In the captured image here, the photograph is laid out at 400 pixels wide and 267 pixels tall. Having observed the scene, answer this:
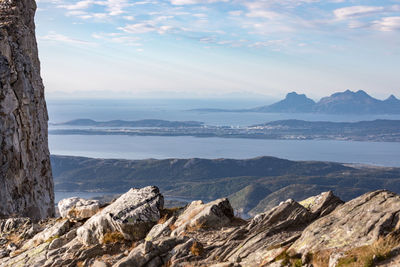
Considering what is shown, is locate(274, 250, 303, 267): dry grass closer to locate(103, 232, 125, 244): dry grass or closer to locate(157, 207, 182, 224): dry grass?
locate(157, 207, 182, 224): dry grass

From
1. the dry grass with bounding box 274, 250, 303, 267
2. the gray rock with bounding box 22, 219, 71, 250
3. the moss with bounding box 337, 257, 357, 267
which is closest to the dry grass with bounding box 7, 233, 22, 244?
the gray rock with bounding box 22, 219, 71, 250

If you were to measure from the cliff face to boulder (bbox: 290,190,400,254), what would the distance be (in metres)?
24.2

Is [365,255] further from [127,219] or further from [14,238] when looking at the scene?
[14,238]

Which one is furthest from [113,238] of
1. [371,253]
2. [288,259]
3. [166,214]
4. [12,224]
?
[371,253]

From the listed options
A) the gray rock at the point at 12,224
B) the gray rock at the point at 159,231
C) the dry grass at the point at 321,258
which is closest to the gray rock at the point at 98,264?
the gray rock at the point at 159,231

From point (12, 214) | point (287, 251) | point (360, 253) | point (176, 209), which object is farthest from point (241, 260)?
point (12, 214)

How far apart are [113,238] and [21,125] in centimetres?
1977

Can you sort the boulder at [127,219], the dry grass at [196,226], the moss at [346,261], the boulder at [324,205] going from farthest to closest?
1. the boulder at [127,219]
2. the dry grass at [196,226]
3. the boulder at [324,205]
4. the moss at [346,261]

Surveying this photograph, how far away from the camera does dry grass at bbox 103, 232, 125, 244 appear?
16.9m

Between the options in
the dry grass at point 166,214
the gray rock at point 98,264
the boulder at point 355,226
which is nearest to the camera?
the boulder at point 355,226

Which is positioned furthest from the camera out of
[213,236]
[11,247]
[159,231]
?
[11,247]

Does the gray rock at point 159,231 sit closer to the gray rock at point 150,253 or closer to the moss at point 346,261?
the gray rock at point 150,253

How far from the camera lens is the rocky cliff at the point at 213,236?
472 inches

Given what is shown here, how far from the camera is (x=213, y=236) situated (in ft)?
51.6
